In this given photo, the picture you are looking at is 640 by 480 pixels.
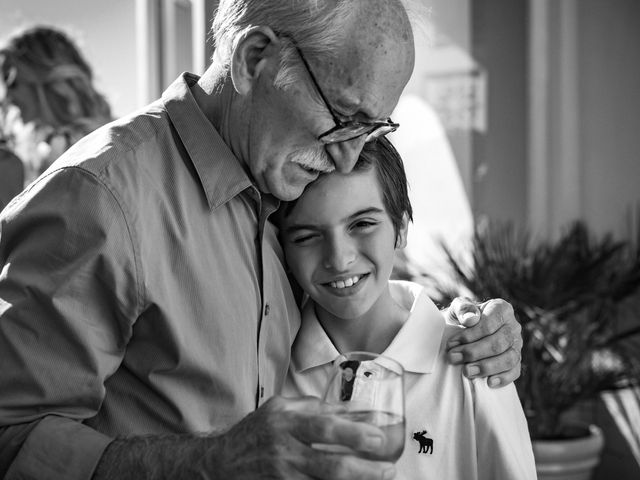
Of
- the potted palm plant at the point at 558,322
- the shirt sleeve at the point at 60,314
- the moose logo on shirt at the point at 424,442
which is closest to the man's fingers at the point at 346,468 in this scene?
the shirt sleeve at the point at 60,314

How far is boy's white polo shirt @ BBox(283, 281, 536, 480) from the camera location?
1496mm

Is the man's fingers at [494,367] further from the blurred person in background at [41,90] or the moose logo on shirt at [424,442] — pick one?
the blurred person in background at [41,90]

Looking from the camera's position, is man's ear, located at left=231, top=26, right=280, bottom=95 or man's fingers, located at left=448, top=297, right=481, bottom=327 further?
man's fingers, located at left=448, top=297, right=481, bottom=327

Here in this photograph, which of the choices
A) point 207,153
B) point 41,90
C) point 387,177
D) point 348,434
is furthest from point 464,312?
point 41,90

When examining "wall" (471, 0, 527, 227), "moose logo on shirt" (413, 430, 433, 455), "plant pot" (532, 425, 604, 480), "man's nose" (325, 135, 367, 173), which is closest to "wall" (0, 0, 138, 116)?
"wall" (471, 0, 527, 227)

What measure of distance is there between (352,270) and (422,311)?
0.20 meters

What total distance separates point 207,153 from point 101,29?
3643 mm

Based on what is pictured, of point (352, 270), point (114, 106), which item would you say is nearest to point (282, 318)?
point (352, 270)

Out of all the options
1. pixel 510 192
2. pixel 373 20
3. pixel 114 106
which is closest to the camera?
pixel 373 20

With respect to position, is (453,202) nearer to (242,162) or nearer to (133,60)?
(133,60)

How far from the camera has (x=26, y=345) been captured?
1221mm

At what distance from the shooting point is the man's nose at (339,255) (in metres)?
1.55

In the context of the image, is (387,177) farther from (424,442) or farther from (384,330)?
(424,442)

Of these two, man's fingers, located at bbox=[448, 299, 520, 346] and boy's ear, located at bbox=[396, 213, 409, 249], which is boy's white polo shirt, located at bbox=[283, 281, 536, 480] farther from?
boy's ear, located at bbox=[396, 213, 409, 249]
